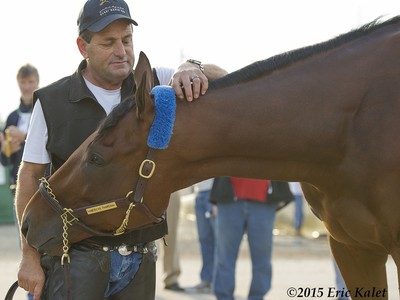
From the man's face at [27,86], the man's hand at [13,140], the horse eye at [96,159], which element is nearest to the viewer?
the horse eye at [96,159]

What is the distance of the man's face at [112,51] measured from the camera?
396cm

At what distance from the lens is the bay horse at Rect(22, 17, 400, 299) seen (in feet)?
12.0

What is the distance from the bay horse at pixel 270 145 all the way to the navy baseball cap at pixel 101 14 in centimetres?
39

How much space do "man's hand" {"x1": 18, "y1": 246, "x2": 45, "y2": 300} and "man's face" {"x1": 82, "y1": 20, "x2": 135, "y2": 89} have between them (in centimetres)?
95

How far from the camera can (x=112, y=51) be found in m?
3.96

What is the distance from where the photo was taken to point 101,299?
12.9 ft

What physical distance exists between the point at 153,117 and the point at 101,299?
971 mm

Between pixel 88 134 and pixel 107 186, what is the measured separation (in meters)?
0.42

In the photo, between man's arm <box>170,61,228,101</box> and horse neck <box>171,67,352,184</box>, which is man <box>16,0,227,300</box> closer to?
man's arm <box>170,61,228,101</box>

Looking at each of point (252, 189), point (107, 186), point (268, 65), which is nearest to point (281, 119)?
point (268, 65)

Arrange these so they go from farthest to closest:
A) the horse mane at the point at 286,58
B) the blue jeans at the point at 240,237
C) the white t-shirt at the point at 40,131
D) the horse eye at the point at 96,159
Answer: the blue jeans at the point at 240,237
the white t-shirt at the point at 40,131
the horse mane at the point at 286,58
the horse eye at the point at 96,159

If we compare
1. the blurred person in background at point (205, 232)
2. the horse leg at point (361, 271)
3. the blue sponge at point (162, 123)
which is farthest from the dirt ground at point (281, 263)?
Result: the blue sponge at point (162, 123)

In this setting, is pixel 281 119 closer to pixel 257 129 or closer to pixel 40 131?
pixel 257 129

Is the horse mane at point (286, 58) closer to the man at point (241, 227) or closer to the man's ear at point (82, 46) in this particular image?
the man's ear at point (82, 46)
